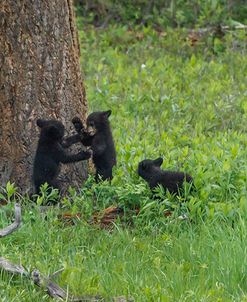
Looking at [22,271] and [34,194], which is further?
[34,194]

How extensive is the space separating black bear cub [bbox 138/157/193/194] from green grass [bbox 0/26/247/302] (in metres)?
0.09

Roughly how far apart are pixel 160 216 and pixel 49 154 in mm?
1178

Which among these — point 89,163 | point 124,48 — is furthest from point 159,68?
point 89,163

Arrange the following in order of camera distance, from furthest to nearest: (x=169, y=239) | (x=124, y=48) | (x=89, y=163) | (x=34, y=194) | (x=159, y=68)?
1. (x=124, y=48)
2. (x=159, y=68)
3. (x=89, y=163)
4. (x=34, y=194)
5. (x=169, y=239)

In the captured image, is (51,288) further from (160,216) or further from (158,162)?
(158,162)

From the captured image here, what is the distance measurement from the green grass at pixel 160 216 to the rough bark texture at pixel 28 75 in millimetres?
678

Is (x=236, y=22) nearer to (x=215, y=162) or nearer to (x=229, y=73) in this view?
(x=229, y=73)

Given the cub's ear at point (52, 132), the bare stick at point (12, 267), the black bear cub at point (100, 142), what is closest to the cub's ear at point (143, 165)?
the black bear cub at point (100, 142)

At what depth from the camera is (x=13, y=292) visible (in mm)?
6715

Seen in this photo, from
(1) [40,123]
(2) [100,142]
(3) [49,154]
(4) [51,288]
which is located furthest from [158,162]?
(4) [51,288]

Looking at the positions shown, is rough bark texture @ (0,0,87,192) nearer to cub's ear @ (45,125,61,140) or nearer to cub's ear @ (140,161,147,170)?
cub's ear @ (45,125,61,140)

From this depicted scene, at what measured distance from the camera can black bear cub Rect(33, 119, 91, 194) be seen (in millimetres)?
8875

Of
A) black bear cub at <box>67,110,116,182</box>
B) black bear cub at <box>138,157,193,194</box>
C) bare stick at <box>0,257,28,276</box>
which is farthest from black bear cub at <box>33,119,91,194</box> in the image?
bare stick at <box>0,257,28,276</box>

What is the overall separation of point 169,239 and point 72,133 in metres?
1.91
